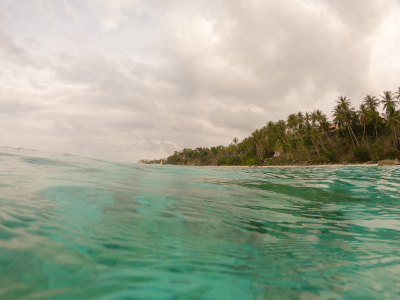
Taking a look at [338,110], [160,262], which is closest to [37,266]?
[160,262]

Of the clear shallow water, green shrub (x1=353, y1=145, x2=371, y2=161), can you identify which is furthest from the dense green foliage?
the clear shallow water

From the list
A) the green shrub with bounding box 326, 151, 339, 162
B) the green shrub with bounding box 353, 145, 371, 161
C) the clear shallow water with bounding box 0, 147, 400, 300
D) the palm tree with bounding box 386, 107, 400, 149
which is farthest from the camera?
the green shrub with bounding box 326, 151, 339, 162

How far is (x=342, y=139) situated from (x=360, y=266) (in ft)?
239

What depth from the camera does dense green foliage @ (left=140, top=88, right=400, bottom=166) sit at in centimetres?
4838

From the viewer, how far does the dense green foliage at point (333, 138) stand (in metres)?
48.4

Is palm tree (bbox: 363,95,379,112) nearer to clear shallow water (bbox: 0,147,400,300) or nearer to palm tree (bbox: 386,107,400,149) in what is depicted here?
palm tree (bbox: 386,107,400,149)

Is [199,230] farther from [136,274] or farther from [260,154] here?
[260,154]

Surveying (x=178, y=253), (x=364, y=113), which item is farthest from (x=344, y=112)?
(x=178, y=253)

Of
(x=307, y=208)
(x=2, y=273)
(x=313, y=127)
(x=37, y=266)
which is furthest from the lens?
(x=313, y=127)

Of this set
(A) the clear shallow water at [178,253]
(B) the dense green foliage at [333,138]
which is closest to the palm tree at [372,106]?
(B) the dense green foliage at [333,138]

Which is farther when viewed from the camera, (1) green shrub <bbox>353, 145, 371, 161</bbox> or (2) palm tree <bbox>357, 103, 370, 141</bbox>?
(2) palm tree <bbox>357, 103, 370, 141</bbox>

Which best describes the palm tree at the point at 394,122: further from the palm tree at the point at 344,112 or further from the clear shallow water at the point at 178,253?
the clear shallow water at the point at 178,253

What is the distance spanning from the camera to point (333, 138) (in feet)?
216

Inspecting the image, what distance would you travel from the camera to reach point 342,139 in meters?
62.8
